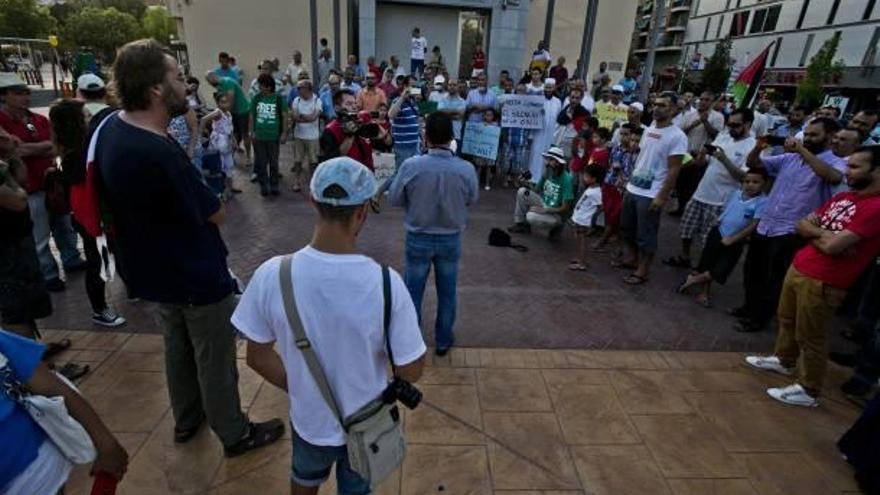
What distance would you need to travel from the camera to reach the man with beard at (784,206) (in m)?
4.38

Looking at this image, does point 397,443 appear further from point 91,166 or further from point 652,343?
point 652,343

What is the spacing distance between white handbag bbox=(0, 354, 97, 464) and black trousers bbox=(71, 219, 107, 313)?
2.84 metres

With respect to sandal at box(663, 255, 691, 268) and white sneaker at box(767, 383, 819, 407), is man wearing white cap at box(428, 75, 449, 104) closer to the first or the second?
sandal at box(663, 255, 691, 268)

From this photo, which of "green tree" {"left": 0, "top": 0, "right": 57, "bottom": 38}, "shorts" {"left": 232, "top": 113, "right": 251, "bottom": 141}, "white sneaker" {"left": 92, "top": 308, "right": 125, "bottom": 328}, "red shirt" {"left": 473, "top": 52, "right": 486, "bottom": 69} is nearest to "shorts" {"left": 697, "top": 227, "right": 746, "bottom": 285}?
"white sneaker" {"left": 92, "top": 308, "right": 125, "bottom": 328}

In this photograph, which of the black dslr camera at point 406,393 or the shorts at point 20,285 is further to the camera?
the shorts at point 20,285

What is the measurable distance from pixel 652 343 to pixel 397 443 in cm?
346

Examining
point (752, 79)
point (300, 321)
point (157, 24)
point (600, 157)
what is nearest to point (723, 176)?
point (600, 157)

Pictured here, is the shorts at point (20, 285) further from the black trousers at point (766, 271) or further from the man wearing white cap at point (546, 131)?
the man wearing white cap at point (546, 131)

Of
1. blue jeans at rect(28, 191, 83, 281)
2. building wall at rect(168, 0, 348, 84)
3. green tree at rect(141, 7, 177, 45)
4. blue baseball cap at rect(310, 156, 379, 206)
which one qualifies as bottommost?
blue jeans at rect(28, 191, 83, 281)

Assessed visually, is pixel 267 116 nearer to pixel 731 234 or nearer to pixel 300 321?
pixel 731 234

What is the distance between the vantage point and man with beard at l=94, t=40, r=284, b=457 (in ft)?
7.25

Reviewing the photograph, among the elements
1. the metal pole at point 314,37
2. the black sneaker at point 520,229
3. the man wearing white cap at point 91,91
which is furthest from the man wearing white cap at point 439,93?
the man wearing white cap at point 91,91

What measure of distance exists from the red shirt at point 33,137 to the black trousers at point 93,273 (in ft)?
2.36

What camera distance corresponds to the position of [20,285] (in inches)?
128
